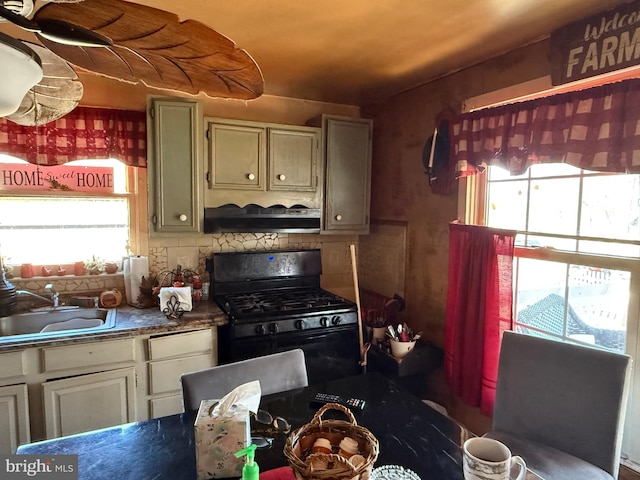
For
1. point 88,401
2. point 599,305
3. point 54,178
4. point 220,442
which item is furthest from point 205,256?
point 599,305

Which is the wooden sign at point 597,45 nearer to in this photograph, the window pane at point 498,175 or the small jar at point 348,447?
the window pane at point 498,175

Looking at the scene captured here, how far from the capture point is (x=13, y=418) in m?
1.93

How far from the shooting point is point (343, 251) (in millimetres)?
3338

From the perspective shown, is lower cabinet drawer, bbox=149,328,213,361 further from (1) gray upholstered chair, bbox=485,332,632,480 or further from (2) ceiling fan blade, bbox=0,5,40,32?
(2) ceiling fan blade, bbox=0,5,40,32

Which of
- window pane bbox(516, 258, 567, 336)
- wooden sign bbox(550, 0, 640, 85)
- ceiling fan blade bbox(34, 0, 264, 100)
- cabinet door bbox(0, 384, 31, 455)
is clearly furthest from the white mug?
cabinet door bbox(0, 384, 31, 455)

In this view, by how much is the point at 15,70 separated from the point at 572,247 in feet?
6.96

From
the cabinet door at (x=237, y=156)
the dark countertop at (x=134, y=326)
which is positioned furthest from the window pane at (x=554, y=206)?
the dark countertop at (x=134, y=326)

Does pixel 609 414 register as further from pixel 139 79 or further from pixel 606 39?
pixel 139 79

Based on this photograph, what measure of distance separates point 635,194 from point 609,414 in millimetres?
876

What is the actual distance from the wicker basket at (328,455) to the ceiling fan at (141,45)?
87 cm

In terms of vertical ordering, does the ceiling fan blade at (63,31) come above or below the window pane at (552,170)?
above

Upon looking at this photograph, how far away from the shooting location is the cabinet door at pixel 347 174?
9.46 ft

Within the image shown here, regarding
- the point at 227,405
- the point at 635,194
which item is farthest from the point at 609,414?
the point at 227,405

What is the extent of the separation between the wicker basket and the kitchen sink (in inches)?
62.4
